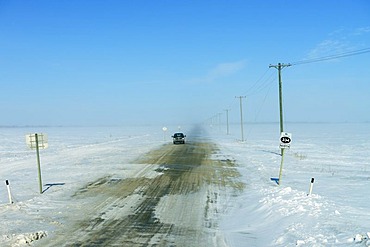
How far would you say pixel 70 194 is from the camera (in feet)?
41.1

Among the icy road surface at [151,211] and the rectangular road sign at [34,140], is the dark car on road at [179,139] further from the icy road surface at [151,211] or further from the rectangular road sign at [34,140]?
the rectangular road sign at [34,140]

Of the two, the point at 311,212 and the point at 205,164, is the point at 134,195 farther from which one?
the point at 205,164

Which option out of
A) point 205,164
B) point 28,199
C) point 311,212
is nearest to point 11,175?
point 28,199

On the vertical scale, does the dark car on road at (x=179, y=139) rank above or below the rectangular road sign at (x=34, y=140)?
below

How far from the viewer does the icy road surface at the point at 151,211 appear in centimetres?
745

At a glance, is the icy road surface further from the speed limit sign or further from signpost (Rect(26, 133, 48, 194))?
the speed limit sign

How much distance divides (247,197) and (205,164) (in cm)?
948

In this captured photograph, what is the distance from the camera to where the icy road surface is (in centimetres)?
745

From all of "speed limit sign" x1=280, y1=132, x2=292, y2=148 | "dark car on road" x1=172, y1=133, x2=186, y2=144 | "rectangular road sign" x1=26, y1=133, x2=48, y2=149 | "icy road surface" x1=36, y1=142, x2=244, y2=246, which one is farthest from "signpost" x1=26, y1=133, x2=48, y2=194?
"dark car on road" x1=172, y1=133, x2=186, y2=144

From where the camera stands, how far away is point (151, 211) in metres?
9.81

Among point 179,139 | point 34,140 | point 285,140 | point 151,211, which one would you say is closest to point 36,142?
point 34,140

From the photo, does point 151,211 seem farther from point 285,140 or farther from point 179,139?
point 179,139

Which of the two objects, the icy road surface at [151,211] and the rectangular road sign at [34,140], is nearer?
the icy road surface at [151,211]

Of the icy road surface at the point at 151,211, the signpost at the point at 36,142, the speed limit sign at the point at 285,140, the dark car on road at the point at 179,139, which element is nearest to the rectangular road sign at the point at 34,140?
the signpost at the point at 36,142
